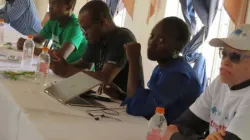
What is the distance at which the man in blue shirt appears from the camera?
1.87m

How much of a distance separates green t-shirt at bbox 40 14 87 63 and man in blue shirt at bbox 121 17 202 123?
3.41ft

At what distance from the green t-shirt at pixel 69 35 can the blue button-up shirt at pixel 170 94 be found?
1245 millimetres

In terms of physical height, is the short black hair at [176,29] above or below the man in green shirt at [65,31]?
above

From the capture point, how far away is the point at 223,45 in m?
1.47

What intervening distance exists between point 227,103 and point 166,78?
46 cm

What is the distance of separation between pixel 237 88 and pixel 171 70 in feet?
1.66

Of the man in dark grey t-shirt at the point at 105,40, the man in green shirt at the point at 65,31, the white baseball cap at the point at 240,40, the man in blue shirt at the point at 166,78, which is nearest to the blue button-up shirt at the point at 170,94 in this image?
the man in blue shirt at the point at 166,78

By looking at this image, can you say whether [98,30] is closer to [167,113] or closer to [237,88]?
[167,113]

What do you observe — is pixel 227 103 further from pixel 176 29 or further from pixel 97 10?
pixel 97 10

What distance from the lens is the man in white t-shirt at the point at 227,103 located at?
1.32 meters

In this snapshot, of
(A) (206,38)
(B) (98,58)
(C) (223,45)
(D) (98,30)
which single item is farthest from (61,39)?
(C) (223,45)

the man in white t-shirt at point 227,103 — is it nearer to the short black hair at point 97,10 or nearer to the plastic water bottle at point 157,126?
the plastic water bottle at point 157,126

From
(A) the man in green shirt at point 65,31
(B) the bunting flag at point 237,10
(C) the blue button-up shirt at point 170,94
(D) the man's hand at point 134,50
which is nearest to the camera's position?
(C) the blue button-up shirt at point 170,94

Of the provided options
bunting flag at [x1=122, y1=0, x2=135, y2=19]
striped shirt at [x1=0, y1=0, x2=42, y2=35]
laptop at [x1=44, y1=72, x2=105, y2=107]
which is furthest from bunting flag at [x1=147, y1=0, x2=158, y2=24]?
laptop at [x1=44, y1=72, x2=105, y2=107]
